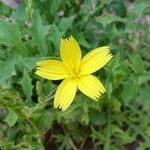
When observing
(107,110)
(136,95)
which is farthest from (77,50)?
(107,110)

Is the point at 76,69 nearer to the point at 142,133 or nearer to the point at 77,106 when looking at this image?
the point at 77,106

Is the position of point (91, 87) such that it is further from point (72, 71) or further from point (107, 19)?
point (107, 19)

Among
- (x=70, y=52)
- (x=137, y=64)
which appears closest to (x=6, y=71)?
(x=70, y=52)

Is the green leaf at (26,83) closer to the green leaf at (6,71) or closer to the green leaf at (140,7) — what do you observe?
the green leaf at (6,71)

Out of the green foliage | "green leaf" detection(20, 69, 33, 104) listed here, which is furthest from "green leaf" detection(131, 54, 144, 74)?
"green leaf" detection(20, 69, 33, 104)

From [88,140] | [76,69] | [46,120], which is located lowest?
[88,140]

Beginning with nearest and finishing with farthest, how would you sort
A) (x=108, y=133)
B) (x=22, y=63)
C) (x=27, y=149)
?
(x=22, y=63)
(x=27, y=149)
(x=108, y=133)
